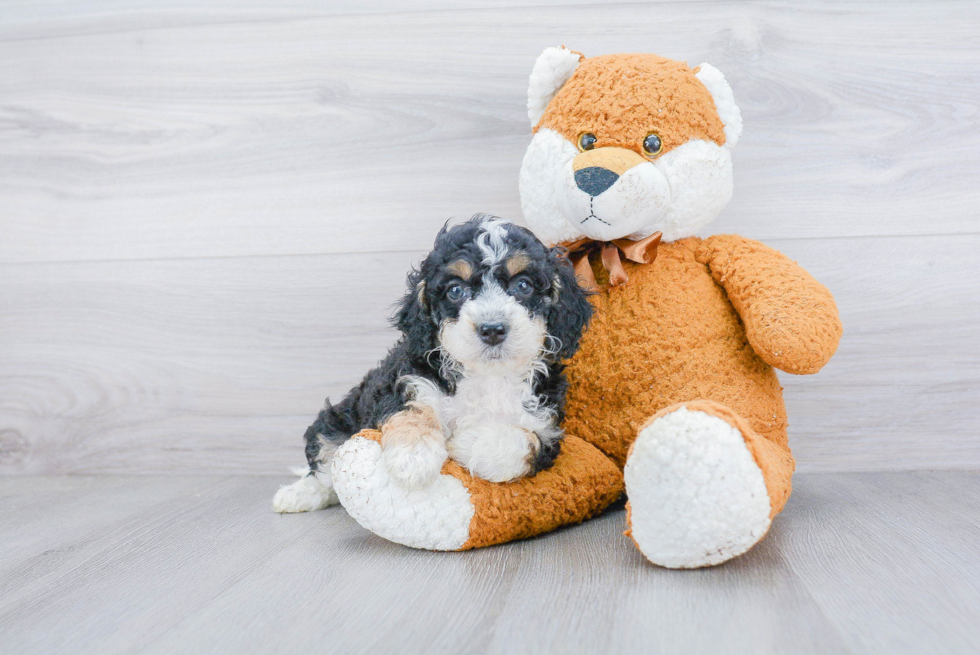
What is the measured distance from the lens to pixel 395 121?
1.99 metres

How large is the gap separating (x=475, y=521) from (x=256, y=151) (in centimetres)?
125

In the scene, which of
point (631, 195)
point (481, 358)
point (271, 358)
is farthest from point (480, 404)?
point (271, 358)

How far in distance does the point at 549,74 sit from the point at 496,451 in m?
0.81

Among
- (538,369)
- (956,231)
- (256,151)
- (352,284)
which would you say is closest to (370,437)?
(538,369)

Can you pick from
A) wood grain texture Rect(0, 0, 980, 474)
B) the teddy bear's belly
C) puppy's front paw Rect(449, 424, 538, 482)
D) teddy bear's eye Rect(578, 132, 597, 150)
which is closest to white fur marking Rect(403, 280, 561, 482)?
puppy's front paw Rect(449, 424, 538, 482)

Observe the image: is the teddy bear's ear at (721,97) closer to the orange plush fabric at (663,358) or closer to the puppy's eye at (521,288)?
the orange plush fabric at (663,358)

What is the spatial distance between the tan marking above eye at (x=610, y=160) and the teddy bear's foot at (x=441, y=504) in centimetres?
59

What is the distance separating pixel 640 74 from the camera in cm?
148

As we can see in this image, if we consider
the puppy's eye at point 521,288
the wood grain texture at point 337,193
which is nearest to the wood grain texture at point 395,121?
the wood grain texture at point 337,193

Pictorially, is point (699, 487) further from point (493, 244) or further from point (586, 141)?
point (586, 141)

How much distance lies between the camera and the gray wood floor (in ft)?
3.23

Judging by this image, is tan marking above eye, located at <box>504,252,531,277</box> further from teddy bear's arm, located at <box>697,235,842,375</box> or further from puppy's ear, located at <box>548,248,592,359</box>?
teddy bear's arm, located at <box>697,235,842,375</box>

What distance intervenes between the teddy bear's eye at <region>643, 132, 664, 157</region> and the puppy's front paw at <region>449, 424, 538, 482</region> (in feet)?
1.94

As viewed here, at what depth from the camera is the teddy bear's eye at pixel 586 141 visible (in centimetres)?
147
